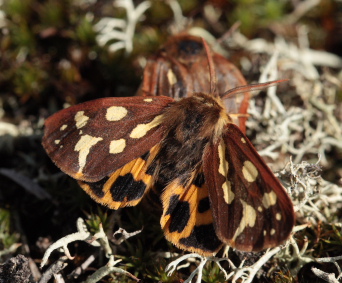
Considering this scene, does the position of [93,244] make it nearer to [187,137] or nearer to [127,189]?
[127,189]

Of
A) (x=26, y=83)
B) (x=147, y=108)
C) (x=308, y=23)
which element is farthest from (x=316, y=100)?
(x=26, y=83)

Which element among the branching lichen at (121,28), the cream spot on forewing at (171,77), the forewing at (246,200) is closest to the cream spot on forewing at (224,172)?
the forewing at (246,200)

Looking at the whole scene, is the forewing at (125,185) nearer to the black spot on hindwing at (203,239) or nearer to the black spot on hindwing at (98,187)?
the black spot on hindwing at (98,187)

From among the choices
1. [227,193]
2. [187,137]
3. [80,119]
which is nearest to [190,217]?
[227,193]

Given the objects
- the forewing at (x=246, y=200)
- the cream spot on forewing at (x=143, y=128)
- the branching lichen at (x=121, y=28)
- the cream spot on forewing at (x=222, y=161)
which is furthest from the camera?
the branching lichen at (x=121, y=28)

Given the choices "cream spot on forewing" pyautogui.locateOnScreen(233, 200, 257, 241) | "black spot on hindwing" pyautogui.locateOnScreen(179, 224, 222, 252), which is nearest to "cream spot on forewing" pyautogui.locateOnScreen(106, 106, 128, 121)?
"black spot on hindwing" pyautogui.locateOnScreen(179, 224, 222, 252)

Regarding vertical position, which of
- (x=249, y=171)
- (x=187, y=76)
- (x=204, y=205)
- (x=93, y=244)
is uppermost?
(x=187, y=76)

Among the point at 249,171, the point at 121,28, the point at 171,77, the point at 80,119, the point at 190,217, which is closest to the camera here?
the point at 249,171
